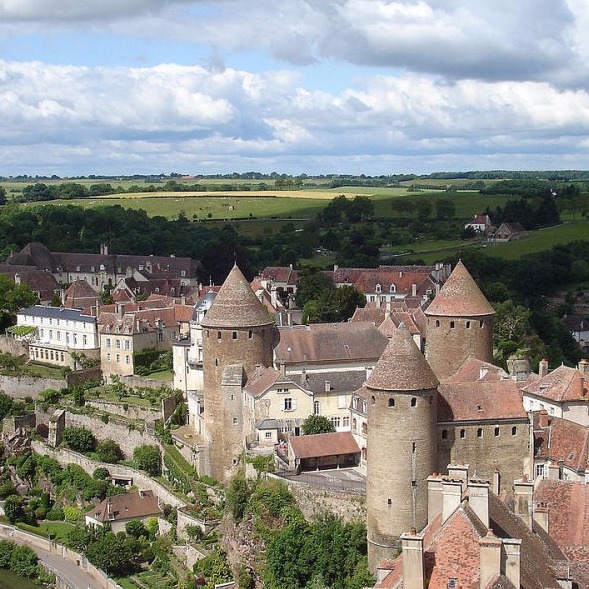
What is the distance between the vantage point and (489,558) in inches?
888

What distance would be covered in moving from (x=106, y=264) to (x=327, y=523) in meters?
72.9

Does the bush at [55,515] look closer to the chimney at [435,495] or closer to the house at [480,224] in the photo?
the chimney at [435,495]

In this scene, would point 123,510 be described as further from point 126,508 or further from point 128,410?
point 128,410

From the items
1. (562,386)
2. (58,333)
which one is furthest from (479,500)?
(58,333)

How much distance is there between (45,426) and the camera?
69062 mm

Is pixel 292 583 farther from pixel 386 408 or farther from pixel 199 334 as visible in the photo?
pixel 199 334

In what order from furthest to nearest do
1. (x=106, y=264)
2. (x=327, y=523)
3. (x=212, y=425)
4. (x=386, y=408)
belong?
(x=106, y=264)
(x=212, y=425)
(x=327, y=523)
(x=386, y=408)

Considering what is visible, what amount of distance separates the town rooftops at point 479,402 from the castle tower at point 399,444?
161cm

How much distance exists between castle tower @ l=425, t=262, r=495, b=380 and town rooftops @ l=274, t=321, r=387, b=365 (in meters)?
5.78

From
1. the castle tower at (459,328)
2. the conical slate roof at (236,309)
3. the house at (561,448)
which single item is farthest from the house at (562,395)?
the conical slate roof at (236,309)

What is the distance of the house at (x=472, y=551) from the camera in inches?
893

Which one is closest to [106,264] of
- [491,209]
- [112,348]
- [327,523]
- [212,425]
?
[112,348]

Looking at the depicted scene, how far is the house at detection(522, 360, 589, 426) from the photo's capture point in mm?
48250

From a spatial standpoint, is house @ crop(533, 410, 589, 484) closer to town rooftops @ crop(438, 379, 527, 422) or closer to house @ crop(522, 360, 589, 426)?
town rooftops @ crop(438, 379, 527, 422)
